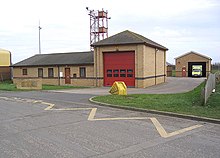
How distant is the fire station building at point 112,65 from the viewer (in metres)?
26.8

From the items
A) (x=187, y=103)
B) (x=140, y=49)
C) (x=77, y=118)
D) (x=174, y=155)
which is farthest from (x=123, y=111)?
(x=140, y=49)

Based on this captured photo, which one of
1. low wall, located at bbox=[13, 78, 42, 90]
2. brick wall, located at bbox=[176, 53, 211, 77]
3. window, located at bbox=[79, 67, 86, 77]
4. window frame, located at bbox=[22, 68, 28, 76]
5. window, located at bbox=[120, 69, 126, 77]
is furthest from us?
brick wall, located at bbox=[176, 53, 211, 77]

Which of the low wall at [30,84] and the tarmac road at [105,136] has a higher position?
the low wall at [30,84]

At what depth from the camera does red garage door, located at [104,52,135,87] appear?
89.6 feet

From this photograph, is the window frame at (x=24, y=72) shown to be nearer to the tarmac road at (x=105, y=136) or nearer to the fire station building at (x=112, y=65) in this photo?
the fire station building at (x=112, y=65)

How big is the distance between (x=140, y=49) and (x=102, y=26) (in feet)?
53.4

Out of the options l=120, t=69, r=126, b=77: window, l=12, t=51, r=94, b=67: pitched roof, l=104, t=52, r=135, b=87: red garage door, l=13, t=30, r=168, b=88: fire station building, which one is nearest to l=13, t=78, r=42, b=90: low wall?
l=13, t=30, r=168, b=88: fire station building

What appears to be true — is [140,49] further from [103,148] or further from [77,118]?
[103,148]

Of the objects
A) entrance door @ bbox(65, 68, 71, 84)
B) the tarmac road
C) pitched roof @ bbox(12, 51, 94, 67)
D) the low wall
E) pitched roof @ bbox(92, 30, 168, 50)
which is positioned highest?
pitched roof @ bbox(92, 30, 168, 50)

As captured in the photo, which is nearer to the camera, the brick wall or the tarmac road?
the tarmac road

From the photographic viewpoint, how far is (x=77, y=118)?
31.8 ft

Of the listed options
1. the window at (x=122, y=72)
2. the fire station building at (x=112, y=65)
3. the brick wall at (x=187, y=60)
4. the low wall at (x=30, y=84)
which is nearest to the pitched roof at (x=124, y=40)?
the fire station building at (x=112, y=65)

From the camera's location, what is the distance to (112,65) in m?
28.2

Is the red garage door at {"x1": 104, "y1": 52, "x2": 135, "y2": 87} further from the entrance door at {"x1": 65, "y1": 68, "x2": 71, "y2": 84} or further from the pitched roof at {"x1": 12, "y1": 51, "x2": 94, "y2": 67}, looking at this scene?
the entrance door at {"x1": 65, "y1": 68, "x2": 71, "y2": 84}
